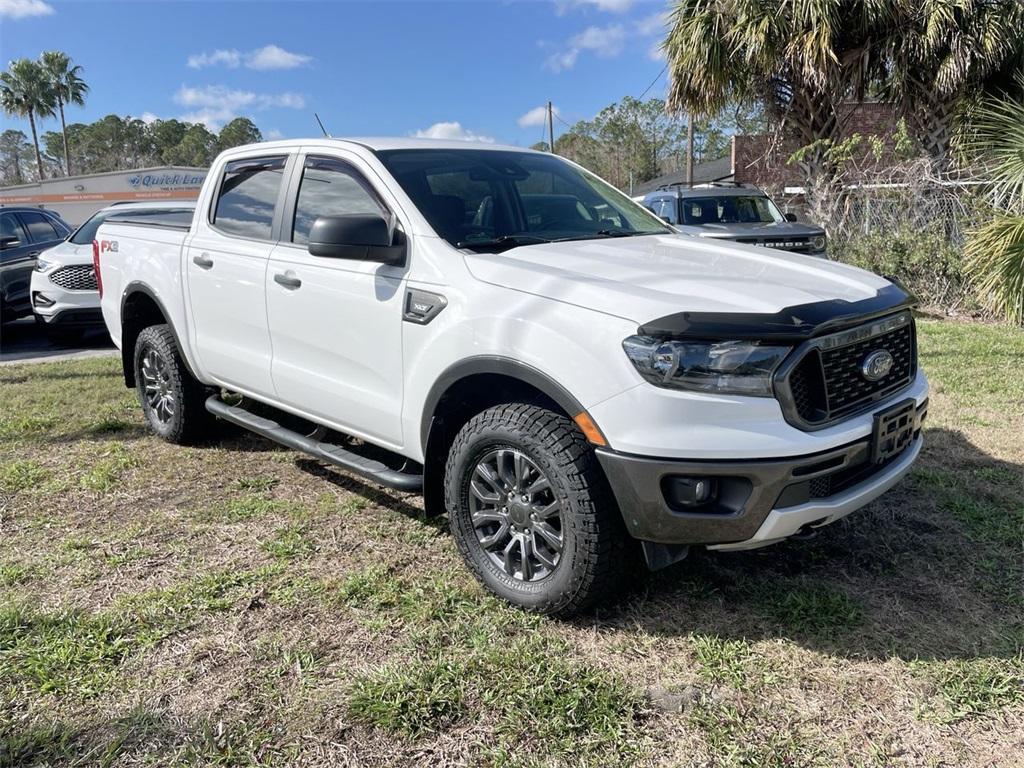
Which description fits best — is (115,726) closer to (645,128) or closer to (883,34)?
(883,34)

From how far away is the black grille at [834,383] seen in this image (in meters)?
2.58

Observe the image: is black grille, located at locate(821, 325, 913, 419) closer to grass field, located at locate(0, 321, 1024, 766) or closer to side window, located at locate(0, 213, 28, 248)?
grass field, located at locate(0, 321, 1024, 766)

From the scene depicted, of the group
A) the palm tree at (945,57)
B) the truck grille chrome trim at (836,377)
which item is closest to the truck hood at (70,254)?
the truck grille chrome trim at (836,377)

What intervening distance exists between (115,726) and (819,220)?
40.2 feet

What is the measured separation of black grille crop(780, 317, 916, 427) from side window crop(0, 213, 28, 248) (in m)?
11.8

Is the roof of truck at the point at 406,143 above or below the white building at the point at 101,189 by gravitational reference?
below

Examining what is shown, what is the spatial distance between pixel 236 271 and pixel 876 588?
3.55 meters

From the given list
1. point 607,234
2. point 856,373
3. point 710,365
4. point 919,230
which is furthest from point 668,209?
point 710,365

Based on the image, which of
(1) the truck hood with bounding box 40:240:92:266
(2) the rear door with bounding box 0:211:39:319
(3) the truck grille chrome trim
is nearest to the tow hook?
(3) the truck grille chrome trim

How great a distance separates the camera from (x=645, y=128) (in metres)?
56.8

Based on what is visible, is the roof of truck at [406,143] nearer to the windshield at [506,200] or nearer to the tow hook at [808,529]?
the windshield at [506,200]

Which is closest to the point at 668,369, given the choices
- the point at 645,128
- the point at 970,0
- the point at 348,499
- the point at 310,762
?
the point at 310,762

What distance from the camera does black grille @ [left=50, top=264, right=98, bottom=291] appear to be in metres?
9.55

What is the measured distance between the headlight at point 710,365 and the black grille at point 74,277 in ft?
30.0
